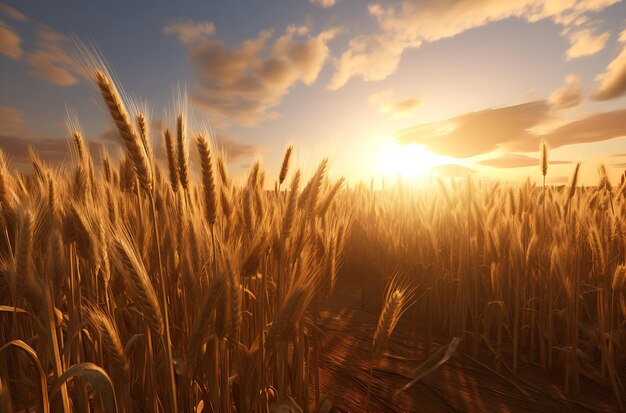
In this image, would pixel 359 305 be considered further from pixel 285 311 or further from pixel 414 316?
pixel 285 311

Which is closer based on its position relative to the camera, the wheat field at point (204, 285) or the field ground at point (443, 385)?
the wheat field at point (204, 285)

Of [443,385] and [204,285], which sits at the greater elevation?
[204,285]

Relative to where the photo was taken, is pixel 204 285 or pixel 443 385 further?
pixel 443 385

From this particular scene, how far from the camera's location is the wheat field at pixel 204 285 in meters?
1.10

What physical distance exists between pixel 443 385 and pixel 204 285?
1.74 meters

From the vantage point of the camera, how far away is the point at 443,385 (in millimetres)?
2182

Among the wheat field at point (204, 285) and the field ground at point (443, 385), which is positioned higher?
the wheat field at point (204, 285)

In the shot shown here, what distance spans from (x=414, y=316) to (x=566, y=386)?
152 centimetres

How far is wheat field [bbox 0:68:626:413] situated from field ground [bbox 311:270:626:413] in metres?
0.05

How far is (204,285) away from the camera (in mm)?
1474

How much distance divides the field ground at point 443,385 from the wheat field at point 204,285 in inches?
2.1

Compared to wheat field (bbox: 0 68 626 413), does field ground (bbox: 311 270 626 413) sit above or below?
below

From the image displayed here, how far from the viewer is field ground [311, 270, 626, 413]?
197cm

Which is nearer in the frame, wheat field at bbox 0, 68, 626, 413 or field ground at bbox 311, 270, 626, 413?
wheat field at bbox 0, 68, 626, 413
